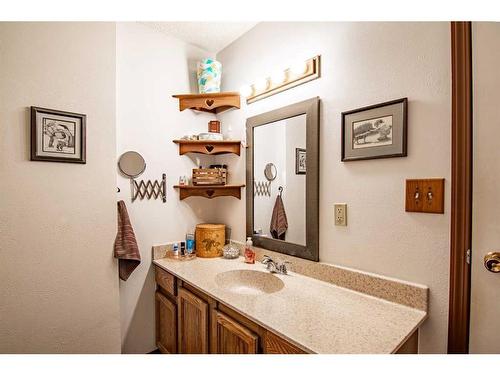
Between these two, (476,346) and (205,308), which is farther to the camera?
(205,308)

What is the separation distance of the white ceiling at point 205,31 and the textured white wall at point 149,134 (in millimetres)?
51

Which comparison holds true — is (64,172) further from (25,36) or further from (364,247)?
(364,247)

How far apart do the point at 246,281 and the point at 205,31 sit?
165cm

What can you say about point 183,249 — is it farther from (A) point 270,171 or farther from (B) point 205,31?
(B) point 205,31

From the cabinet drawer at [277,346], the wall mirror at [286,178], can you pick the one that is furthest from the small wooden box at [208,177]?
the cabinet drawer at [277,346]

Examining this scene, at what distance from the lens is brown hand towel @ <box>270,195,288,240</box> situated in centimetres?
145

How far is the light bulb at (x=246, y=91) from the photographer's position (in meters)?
1.59

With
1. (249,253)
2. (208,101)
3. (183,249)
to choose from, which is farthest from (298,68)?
(183,249)

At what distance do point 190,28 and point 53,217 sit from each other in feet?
4.56

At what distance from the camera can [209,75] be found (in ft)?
5.54

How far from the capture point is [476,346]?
0.83 meters

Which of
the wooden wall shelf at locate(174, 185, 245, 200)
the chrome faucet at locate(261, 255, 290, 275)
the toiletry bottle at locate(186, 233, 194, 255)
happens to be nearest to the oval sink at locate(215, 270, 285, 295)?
the chrome faucet at locate(261, 255, 290, 275)

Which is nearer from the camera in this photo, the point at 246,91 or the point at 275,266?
the point at 275,266
